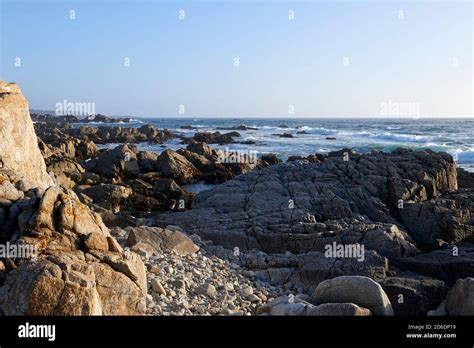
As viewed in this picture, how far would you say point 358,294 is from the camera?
30.2 ft

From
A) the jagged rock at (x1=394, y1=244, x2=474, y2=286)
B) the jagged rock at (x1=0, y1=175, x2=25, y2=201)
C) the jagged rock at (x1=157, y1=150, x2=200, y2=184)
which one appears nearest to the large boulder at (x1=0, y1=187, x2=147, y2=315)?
the jagged rock at (x1=0, y1=175, x2=25, y2=201)

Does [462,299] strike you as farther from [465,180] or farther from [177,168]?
[177,168]

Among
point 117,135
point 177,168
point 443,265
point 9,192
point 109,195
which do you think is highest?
point 117,135

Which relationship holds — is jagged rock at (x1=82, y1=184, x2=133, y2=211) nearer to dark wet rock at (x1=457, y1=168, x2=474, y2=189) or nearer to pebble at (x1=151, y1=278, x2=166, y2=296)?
pebble at (x1=151, y1=278, x2=166, y2=296)

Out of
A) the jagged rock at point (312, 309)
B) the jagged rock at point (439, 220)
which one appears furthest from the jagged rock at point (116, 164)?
the jagged rock at point (312, 309)

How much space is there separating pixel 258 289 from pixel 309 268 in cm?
164

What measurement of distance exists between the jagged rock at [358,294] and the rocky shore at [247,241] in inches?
1.1

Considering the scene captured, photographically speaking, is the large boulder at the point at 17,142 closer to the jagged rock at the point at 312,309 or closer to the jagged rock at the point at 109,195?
the jagged rock at the point at 312,309

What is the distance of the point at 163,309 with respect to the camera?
887cm

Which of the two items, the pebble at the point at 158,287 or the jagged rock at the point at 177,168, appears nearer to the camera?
the pebble at the point at 158,287

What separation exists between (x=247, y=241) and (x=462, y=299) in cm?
739

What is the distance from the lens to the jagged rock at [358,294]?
9.08m

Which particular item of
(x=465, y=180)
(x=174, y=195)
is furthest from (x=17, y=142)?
(x=465, y=180)
